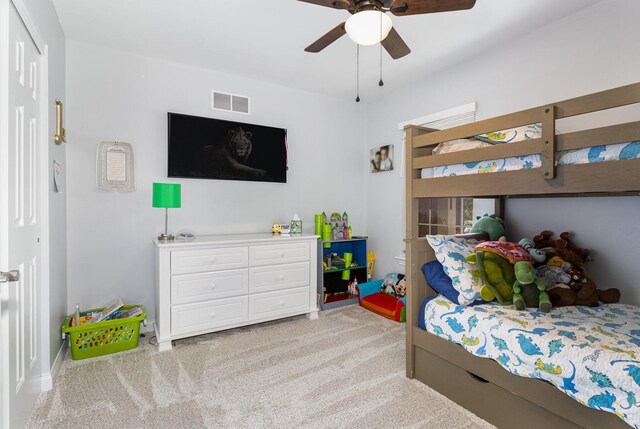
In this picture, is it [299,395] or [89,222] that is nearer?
[299,395]

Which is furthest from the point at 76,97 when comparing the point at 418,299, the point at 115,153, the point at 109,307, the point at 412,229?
the point at 418,299

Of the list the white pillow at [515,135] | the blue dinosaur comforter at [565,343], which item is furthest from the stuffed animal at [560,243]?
the white pillow at [515,135]

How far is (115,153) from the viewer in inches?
111

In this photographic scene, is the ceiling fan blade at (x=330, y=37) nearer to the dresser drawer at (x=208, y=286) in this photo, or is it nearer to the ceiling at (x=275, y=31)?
the ceiling at (x=275, y=31)

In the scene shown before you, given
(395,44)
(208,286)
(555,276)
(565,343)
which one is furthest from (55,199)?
(555,276)

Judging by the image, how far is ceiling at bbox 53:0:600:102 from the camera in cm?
221

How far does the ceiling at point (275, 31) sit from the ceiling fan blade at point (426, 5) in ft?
2.26

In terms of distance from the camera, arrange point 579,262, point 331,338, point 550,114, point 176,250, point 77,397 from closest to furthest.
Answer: point 550,114
point 77,397
point 579,262
point 176,250
point 331,338

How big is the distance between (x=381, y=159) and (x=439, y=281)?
224 cm

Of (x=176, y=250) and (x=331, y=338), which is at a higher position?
(x=176, y=250)

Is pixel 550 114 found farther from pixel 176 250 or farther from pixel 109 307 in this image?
pixel 109 307

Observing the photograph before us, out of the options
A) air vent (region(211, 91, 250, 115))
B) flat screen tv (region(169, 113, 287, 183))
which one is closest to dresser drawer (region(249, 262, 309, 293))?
flat screen tv (region(169, 113, 287, 183))

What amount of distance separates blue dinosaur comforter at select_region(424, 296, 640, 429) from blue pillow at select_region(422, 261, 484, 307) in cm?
5

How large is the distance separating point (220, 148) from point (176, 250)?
Answer: 1.17 metres
